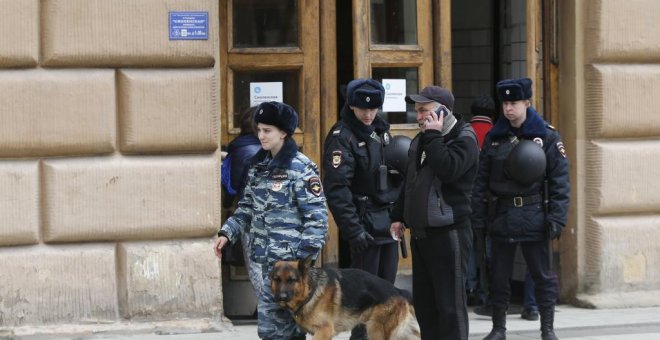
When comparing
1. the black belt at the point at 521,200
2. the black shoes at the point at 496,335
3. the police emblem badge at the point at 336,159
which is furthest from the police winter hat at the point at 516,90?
the black shoes at the point at 496,335

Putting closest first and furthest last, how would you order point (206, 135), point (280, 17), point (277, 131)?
point (277, 131)
point (206, 135)
point (280, 17)

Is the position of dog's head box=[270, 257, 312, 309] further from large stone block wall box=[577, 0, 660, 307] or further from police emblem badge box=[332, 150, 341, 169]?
large stone block wall box=[577, 0, 660, 307]

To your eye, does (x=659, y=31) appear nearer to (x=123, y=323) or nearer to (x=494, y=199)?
(x=494, y=199)

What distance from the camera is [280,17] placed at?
1011cm

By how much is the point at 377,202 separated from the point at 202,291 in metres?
1.44

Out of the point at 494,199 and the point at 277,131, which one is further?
the point at 494,199

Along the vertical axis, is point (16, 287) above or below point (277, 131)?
below


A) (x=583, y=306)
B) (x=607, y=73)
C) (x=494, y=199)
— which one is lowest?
(x=583, y=306)

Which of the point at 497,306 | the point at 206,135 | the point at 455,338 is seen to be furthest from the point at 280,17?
the point at 455,338

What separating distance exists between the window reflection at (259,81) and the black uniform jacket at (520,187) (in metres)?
1.62

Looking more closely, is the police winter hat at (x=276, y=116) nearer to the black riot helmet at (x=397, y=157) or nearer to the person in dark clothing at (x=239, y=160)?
the black riot helmet at (x=397, y=157)

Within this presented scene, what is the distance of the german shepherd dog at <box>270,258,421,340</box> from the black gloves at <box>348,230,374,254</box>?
1.51 ft

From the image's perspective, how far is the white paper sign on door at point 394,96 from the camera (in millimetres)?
10344

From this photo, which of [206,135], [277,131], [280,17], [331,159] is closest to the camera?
[277,131]
